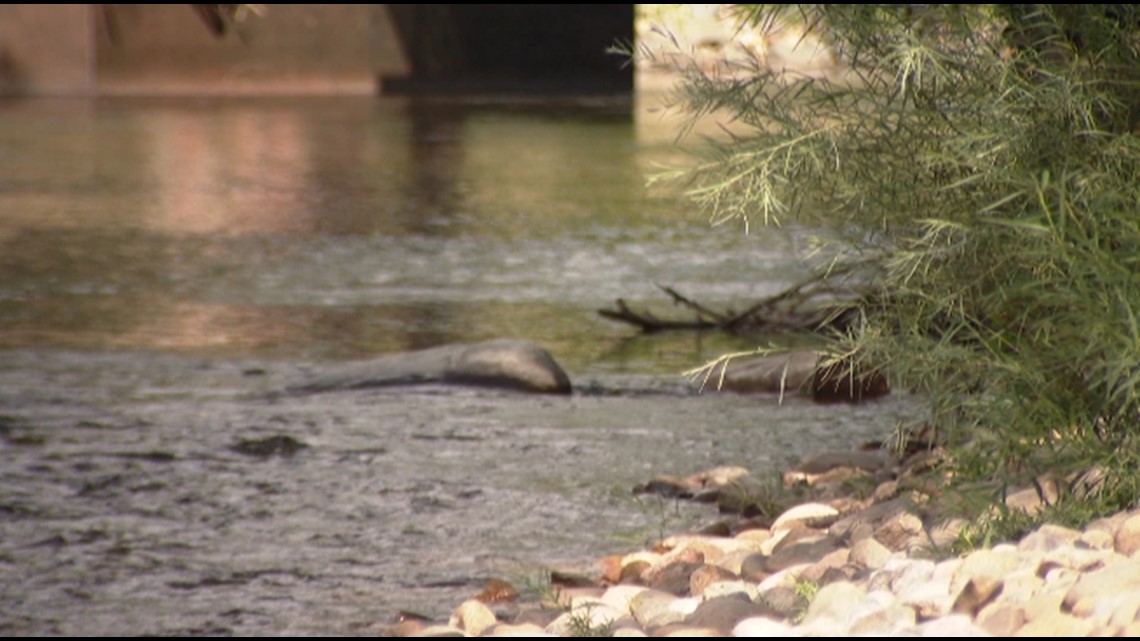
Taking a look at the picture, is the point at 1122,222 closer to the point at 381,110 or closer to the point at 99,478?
the point at 99,478

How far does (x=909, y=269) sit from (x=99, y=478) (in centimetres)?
276

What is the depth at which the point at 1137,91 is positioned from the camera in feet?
17.5

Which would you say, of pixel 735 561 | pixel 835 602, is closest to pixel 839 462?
pixel 735 561

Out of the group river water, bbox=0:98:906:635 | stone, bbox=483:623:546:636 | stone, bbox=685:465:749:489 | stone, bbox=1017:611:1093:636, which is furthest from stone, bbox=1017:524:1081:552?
stone, bbox=685:465:749:489

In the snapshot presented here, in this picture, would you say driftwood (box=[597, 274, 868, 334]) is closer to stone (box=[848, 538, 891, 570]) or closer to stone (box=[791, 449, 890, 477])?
stone (box=[791, 449, 890, 477])

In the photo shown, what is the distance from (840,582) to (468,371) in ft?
13.1

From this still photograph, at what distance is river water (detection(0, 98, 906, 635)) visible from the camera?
18.0 feet

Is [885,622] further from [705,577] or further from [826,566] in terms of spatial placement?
[705,577]

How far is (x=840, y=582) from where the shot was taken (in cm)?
434

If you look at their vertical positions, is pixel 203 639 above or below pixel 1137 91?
below

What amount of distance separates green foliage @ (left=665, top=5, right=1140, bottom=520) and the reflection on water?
3003 mm

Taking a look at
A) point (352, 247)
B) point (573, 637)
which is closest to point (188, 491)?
point (573, 637)

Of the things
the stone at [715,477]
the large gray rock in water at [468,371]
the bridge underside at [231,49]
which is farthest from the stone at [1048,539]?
the bridge underside at [231,49]

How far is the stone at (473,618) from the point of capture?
4758 mm
